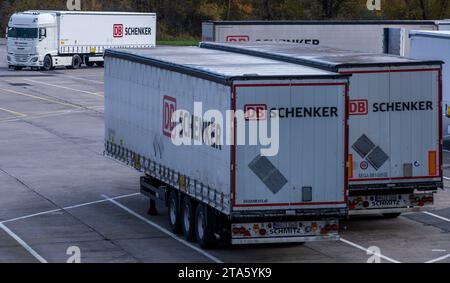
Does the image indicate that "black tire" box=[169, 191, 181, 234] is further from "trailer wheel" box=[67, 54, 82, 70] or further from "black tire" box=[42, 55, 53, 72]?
"trailer wheel" box=[67, 54, 82, 70]

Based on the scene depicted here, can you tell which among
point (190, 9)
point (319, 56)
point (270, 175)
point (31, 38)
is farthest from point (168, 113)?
point (190, 9)

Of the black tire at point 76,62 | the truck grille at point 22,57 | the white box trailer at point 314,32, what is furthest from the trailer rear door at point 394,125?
the black tire at point 76,62

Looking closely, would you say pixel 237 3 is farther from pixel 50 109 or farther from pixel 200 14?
pixel 50 109

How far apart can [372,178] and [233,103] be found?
5.15 m

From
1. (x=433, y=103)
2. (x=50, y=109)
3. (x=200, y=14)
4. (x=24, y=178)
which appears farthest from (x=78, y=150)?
(x=200, y=14)

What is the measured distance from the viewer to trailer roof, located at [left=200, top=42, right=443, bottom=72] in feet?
79.2

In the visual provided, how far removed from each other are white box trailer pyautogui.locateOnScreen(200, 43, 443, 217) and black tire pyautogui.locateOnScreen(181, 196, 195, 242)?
142 inches

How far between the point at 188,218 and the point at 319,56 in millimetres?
5384

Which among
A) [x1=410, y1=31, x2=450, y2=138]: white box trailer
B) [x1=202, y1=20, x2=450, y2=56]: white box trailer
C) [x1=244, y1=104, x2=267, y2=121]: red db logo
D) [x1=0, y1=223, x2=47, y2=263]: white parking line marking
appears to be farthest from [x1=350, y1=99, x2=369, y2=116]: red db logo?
[x1=202, y1=20, x2=450, y2=56]: white box trailer

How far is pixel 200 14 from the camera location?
10819 cm

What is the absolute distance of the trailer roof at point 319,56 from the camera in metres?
24.1

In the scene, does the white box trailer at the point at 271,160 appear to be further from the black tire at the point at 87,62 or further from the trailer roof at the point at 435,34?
the black tire at the point at 87,62

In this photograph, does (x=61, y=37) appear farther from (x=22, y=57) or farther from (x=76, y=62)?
(x=76, y=62)

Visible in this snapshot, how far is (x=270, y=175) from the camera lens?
2078cm
